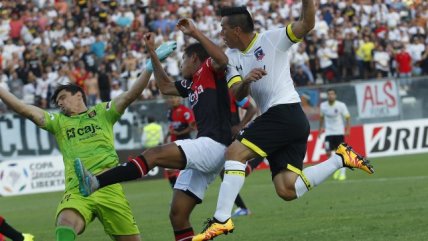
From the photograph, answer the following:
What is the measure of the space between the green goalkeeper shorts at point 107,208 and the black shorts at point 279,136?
4.86ft

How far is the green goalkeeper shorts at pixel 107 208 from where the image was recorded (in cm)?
1035

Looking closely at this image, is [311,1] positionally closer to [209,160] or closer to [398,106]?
[209,160]

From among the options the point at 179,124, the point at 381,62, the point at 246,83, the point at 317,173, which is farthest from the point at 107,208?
the point at 381,62

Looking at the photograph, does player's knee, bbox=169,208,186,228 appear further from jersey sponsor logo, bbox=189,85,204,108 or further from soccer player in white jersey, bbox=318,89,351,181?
soccer player in white jersey, bbox=318,89,351,181

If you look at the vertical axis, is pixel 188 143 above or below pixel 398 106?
above

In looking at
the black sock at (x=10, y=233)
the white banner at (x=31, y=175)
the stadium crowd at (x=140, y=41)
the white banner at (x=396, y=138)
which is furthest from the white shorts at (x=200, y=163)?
the white banner at (x=396, y=138)

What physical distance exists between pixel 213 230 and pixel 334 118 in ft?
53.6

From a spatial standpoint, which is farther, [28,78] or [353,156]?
[28,78]

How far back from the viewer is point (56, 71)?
31.4 meters

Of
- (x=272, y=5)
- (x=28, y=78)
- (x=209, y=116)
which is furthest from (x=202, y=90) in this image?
(x=272, y=5)

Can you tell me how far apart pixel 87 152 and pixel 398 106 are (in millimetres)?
23076

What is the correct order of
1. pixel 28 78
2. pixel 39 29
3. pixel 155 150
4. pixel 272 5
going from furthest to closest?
pixel 272 5 < pixel 39 29 < pixel 28 78 < pixel 155 150

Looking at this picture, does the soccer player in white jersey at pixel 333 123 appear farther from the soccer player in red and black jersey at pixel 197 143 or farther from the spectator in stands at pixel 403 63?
the soccer player in red and black jersey at pixel 197 143

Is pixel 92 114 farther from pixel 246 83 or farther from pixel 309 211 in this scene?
pixel 309 211
